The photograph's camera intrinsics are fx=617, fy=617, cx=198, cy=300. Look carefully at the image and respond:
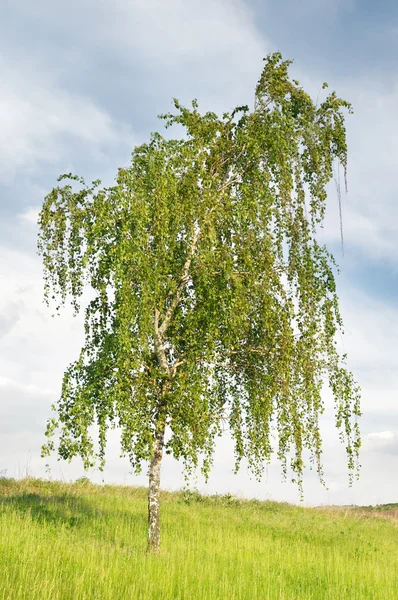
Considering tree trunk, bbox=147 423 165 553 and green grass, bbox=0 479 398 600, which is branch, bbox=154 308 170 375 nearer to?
tree trunk, bbox=147 423 165 553

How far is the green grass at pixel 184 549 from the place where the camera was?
1051 centimetres

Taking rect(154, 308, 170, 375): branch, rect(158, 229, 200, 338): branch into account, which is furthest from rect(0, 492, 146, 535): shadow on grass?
rect(158, 229, 200, 338): branch

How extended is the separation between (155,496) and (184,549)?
5.07ft

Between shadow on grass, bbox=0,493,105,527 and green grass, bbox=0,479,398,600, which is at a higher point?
shadow on grass, bbox=0,493,105,527

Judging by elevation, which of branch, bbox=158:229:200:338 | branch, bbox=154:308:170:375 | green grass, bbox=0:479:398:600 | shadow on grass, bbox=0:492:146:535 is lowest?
green grass, bbox=0:479:398:600

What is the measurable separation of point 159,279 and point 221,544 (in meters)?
7.29

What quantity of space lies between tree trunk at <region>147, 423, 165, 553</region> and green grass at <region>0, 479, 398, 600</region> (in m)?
0.47

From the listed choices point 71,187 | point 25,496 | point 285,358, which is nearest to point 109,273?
point 71,187

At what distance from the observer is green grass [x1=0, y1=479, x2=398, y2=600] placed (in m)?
10.5

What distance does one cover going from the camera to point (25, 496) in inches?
867

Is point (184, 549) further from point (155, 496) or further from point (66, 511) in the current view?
point (66, 511)

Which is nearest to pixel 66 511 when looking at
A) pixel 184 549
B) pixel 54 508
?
pixel 54 508

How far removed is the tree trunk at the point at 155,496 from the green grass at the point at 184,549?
0.47 metres

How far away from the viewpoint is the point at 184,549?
1512 cm
